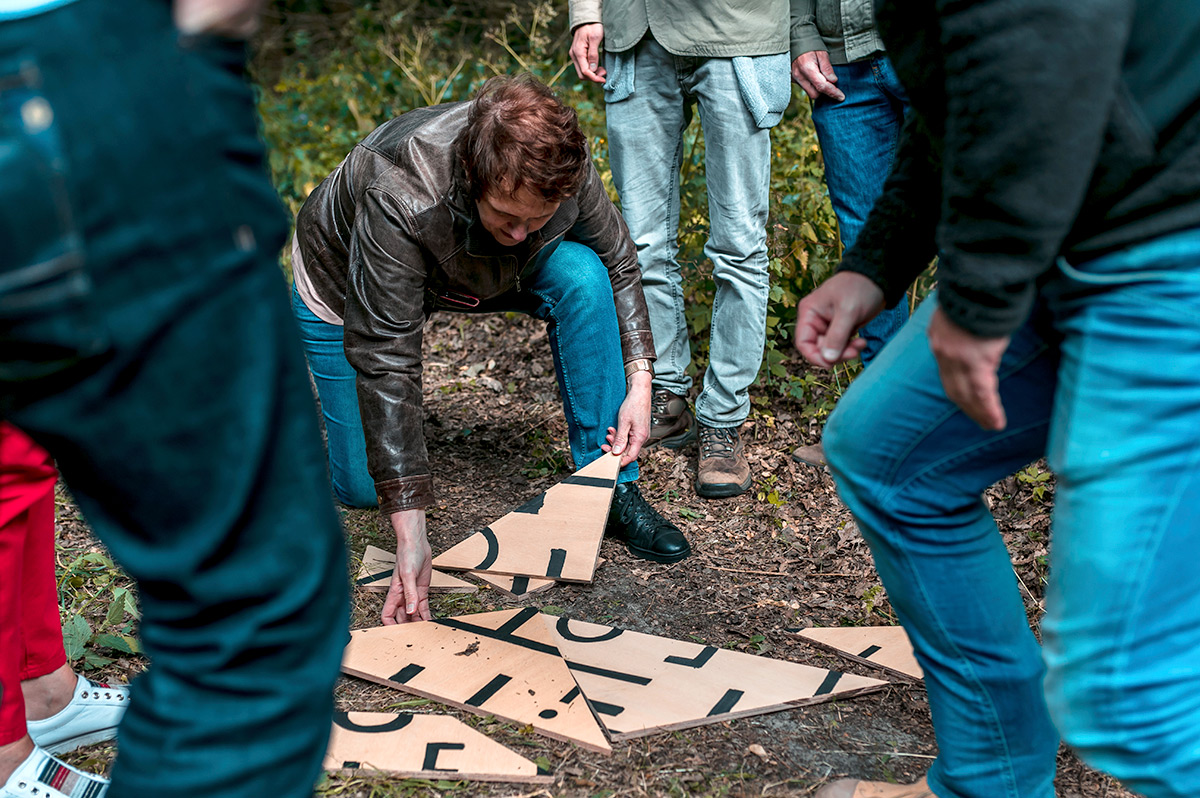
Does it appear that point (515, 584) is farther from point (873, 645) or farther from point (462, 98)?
point (462, 98)

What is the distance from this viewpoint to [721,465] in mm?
3152

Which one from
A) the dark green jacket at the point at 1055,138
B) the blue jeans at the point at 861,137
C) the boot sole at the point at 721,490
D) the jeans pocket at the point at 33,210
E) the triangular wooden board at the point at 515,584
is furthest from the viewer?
the boot sole at the point at 721,490

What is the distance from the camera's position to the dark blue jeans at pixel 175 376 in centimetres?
73

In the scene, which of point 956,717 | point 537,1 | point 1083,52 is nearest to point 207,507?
point 1083,52

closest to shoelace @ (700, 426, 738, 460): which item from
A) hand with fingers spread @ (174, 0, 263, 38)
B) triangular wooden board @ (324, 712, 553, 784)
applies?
triangular wooden board @ (324, 712, 553, 784)

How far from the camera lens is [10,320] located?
28.8 inches

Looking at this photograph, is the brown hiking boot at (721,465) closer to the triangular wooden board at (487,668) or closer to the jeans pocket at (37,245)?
the triangular wooden board at (487,668)

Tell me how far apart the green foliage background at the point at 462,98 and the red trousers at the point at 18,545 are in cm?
246

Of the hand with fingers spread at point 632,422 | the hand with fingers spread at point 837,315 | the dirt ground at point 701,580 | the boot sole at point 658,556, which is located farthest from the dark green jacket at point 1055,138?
the boot sole at point 658,556

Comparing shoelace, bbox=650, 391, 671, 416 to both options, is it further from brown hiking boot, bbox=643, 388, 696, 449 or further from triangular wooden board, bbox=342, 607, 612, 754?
triangular wooden board, bbox=342, 607, 612, 754

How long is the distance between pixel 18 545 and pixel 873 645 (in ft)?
5.91

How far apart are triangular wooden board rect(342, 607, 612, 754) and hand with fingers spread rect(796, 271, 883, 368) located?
923mm

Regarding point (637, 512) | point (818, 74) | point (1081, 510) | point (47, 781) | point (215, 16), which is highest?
point (215, 16)

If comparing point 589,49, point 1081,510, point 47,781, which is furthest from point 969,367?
point 589,49
